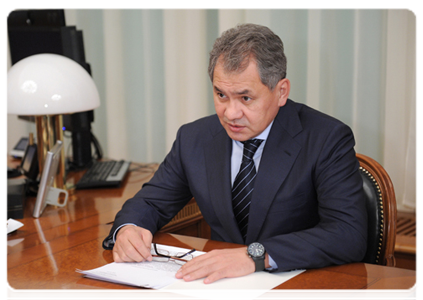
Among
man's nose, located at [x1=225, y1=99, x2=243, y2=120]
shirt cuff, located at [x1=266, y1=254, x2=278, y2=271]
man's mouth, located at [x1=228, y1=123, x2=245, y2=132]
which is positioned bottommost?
shirt cuff, located at [x1=266, y1=254, x2=278, y2=271]

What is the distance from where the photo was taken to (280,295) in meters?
1.24

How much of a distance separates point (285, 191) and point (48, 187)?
1097mm

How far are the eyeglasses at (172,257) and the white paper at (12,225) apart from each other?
0.62 meters

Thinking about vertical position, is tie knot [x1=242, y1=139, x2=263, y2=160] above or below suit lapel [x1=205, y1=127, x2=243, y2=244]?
above

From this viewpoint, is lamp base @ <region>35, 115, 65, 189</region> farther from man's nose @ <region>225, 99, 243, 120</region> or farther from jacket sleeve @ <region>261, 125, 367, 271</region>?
jacket sleeve @ <region>261, 125, 367, 271</region>

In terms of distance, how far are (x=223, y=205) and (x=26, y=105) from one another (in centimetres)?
101

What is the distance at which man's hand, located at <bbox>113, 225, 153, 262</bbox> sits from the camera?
59.2 inches

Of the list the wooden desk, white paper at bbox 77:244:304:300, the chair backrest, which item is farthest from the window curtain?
white paper at bbox 77:244:304:300

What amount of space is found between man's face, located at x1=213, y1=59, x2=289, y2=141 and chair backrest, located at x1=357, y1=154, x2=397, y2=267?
1.51 feet

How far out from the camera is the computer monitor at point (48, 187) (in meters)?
2.09

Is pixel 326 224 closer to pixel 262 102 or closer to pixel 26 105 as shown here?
pixel 262 102

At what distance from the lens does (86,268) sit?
4.81ft

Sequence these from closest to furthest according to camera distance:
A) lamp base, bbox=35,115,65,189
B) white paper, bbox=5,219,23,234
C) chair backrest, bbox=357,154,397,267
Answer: chair backrest, bbox=357,154,397,267 < white paper, bbox=5,219,23,234 < lamp base, bbox=35,115,65,189

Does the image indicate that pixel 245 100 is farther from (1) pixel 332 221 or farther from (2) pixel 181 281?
(2) pixel 181 281
